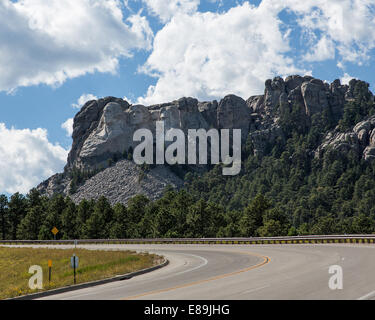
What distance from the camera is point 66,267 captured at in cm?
→ 3578

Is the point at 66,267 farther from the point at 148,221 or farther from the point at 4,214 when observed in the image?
the point at 4,214

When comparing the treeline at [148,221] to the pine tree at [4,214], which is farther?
the pine tree at [4,214]

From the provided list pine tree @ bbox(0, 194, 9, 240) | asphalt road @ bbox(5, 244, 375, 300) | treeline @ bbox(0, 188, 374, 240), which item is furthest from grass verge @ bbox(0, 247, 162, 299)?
pine tree @ bbox(0, 194, 9, 240)

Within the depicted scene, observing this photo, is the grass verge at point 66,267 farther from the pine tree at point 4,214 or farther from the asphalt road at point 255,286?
the pine tree at point 4,214

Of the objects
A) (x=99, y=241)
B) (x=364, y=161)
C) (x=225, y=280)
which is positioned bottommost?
(x=99, y=241)

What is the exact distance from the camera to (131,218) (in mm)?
106562

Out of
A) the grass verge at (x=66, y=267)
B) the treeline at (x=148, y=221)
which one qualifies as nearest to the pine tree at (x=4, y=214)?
the treeline at (x=148, y=221)

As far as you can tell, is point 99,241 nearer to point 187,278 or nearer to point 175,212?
point 175,212

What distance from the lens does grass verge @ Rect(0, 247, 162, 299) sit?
67.3ft

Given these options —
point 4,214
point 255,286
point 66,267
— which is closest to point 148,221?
point 4,214

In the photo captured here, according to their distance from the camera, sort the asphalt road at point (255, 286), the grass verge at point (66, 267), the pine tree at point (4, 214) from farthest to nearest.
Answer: the pine tree at point (4, 214) → the grass verge at point (66, 267) → the asphalt road at point (255, 286)

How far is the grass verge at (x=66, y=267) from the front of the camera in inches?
807
